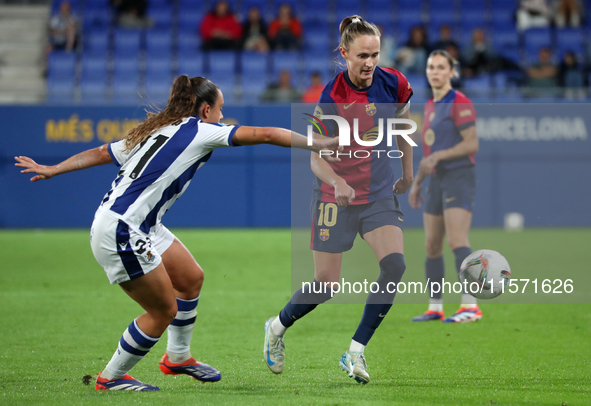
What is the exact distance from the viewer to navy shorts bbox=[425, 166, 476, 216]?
21.3 ft

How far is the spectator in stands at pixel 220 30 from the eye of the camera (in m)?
17.3

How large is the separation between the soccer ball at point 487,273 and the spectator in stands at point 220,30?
1282 cm

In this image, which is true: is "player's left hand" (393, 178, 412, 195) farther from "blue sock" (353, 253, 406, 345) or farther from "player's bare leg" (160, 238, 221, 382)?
"player's bare leg" (160, 238, 221, 382)

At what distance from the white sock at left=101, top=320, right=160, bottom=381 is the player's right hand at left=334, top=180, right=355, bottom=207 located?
1363mm

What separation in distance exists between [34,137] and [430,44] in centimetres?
928

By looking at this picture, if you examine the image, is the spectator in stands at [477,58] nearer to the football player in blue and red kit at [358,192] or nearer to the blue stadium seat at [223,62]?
the blue stadium seat at [223,62]

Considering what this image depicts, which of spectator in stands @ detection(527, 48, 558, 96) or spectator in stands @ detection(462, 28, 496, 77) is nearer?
spectator in stands @ detection(527, 48, 558, 96)

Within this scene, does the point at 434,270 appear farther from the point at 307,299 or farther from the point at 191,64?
the point at 191,64

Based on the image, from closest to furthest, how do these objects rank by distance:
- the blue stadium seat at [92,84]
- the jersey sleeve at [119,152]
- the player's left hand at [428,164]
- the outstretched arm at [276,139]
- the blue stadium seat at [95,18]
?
the outstretched arm at [276,139] < the jersey sleeve at [119,152] < the player's left hand at [428,164] < the blue stadium seat at [92,84] < the blue stadium seat at [95,18]

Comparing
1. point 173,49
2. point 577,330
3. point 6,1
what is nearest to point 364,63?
point 577,330

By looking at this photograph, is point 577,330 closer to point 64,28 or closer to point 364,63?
point 364,63

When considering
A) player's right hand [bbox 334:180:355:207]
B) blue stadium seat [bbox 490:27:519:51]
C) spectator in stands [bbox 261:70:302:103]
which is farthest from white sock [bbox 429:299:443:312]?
blue stadium seat [bbox 490:27:519:51]

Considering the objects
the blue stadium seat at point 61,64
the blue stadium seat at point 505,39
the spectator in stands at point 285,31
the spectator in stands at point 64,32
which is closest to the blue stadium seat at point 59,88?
the blue stadium seat at point 61,64

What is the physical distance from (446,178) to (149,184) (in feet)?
11.3
